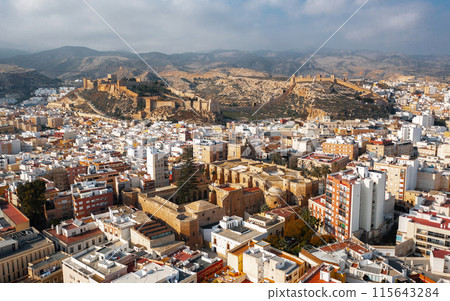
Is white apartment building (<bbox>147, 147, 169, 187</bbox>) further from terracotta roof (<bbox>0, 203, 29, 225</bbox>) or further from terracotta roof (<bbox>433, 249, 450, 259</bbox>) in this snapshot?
terracotta roof (<bbox>433, 249, 450, 259</bbox>)

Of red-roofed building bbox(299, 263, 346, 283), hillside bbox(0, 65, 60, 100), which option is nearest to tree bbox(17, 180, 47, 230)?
red-roofed building bbox(299, 263, 346, 283)

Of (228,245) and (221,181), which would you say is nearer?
(228,245)

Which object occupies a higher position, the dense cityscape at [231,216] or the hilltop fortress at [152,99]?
the hilltop fortress at [152,99]

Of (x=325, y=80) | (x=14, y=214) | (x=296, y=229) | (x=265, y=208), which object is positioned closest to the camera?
(x=296, y=229)

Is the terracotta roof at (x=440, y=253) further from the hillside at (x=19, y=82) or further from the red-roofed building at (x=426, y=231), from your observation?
the hillside at (x=19, y=82)

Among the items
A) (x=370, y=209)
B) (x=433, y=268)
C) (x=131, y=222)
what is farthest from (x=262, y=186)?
(x=433, y=268)

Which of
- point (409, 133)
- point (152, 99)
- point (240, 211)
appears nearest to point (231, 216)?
point (240, 211)

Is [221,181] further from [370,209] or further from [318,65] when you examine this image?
[318,65]

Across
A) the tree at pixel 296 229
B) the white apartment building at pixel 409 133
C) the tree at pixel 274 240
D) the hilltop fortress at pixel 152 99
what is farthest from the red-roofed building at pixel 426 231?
the hilltop fortress at pixel 152 99

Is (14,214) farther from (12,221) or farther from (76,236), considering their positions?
(76,236)
